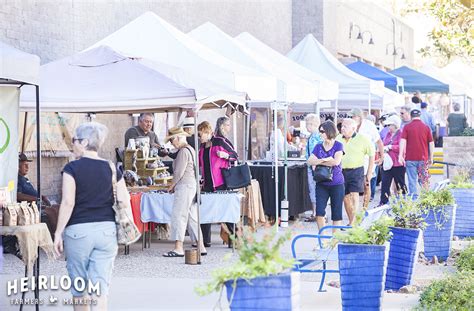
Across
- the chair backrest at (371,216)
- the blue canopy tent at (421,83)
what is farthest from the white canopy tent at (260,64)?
the blue canopy tent at (421,83)

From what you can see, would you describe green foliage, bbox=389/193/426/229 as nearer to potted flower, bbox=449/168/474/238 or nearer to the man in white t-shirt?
potted flower, bbox=449/168/474/238

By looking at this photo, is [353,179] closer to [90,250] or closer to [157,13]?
[90,250]

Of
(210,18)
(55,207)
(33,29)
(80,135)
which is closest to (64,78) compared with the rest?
(55,207)

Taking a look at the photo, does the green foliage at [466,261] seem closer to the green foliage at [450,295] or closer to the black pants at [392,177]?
the green foliage at [450,295]

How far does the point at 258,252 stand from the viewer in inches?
263

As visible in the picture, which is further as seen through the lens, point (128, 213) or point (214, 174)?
point (214, 174)

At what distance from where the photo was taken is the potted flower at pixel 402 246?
35.3 ft

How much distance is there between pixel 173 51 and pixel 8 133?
16.7ft

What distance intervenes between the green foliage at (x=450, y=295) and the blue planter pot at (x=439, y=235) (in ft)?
8.96

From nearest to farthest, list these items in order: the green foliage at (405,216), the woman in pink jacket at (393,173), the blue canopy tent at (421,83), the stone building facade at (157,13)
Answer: the green foliage at (405,216), the stone building facade at (157,13), the woman in pink jacket at (393,173), the blue canopy tent at (421,83)

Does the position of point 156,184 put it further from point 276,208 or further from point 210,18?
point 210,18

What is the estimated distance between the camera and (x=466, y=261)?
→ 12.1 metres

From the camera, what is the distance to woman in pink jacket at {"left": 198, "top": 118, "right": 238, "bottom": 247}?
14781mm

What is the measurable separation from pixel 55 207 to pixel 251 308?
848 centimetres
